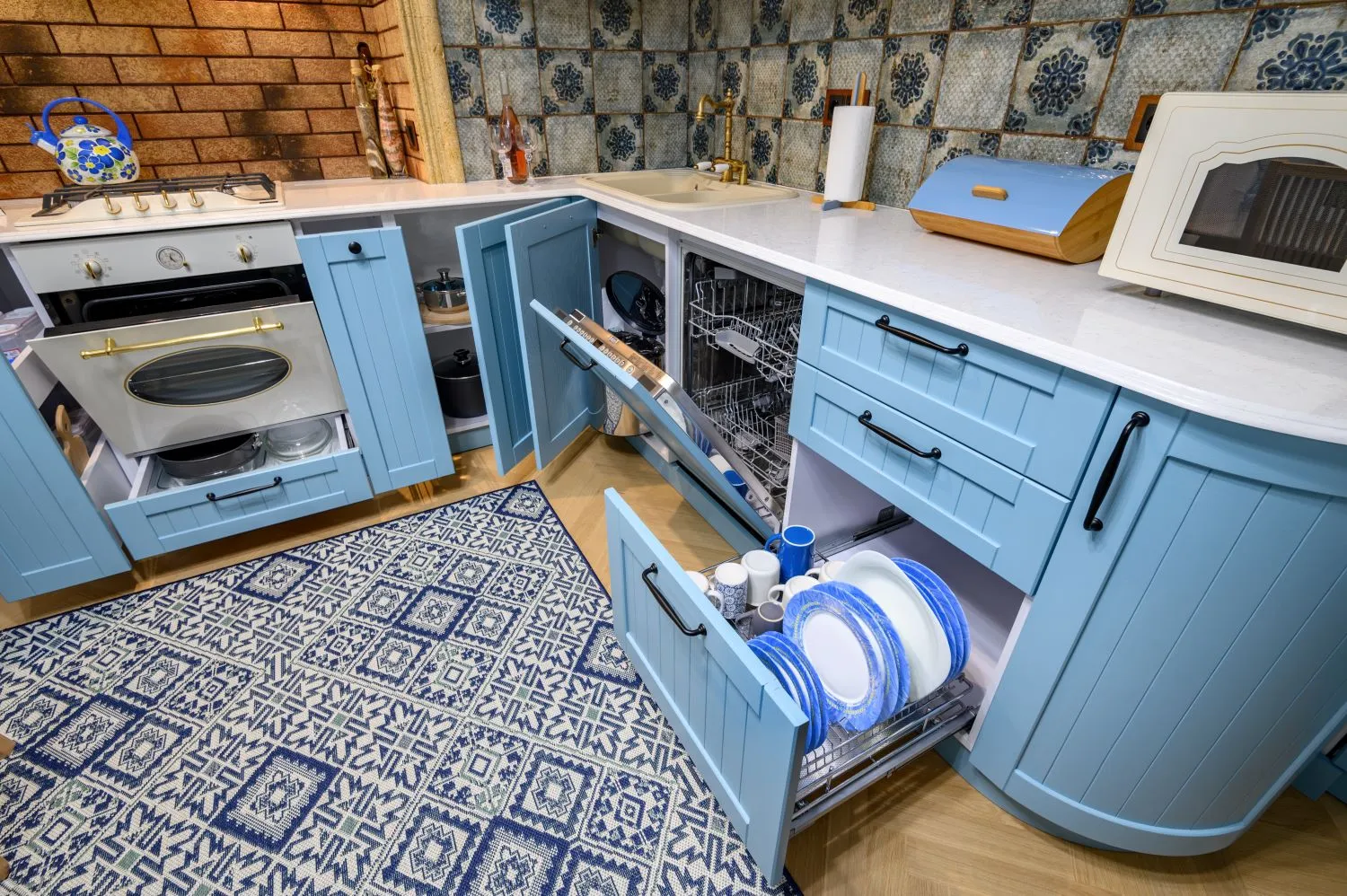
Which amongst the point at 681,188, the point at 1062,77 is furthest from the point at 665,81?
the point at 1062,77

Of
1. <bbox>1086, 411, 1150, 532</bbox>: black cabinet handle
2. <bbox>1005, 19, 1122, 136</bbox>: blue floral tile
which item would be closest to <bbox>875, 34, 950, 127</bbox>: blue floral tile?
<bbox>1005, 19, 1122, 136</bbox>: blue floral tile

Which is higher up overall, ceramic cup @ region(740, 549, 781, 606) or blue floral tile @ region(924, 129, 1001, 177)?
blue floral tile @ region(924, 129, 1001, 177)

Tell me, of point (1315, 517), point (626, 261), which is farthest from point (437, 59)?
point (1315, 517)

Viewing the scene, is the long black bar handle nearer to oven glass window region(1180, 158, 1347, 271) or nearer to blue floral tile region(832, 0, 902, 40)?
oven glass window region(1180, 158, 1347, 271)

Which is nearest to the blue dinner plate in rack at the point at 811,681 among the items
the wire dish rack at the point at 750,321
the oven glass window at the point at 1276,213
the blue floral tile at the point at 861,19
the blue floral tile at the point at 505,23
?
the wire dish rack at the point at 750,321

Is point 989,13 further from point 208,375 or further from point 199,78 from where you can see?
point 199,78

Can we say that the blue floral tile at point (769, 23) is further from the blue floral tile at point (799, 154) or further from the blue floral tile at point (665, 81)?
the blue floral tile at point (665, 81)

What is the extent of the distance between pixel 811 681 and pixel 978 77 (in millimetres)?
1500

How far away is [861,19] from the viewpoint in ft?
5.89

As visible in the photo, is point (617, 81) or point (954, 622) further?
point (617, 81)

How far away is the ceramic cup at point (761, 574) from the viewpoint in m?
1.31

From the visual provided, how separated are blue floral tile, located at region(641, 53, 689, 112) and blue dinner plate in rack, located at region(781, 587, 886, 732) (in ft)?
7.14

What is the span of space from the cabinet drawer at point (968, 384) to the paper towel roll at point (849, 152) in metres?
0.67

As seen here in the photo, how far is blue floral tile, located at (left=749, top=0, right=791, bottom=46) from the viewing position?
2055 millimetres
